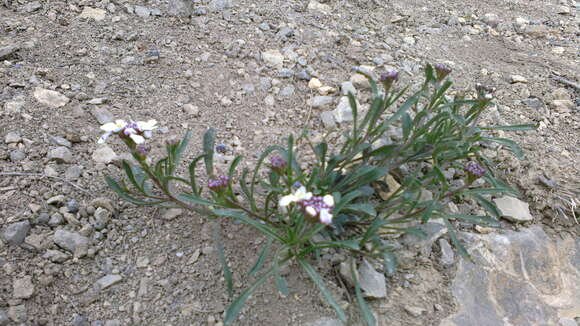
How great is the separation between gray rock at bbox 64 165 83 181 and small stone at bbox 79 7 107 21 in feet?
4.64

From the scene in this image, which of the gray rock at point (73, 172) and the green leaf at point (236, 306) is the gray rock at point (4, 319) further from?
the green leaf at point (236, 306)

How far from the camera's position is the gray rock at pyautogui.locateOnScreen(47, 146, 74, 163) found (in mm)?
2213

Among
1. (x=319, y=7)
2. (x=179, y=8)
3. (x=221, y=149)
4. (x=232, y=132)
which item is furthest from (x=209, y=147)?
(x=319, y=7)

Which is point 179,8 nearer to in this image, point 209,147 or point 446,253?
point 209,147

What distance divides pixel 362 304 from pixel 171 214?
0.93m

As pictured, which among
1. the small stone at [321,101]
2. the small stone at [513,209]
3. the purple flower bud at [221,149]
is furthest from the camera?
the small stone at [321,101]

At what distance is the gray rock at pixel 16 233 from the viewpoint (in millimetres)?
1864

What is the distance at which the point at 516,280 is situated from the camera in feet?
6.95

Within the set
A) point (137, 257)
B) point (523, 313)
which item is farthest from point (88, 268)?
point (523, 313)

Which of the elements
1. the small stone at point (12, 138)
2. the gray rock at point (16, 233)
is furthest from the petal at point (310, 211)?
the small stone at point (12, 138)

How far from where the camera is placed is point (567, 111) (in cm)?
310

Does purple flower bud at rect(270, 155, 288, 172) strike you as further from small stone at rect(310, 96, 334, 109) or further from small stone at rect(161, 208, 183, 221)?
small stone at rect(310, 96, 334, 109)

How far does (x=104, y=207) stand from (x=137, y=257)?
30 cm

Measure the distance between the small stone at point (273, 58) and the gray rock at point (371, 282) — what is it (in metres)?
1.64
